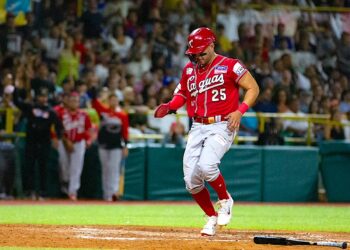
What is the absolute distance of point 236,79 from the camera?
34.4 ft

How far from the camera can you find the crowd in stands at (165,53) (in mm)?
19345

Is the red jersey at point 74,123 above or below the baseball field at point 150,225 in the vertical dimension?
above

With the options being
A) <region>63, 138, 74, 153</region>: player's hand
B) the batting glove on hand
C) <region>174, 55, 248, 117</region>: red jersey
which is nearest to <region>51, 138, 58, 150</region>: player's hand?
<region>63, 138, 74, 153</region>: player's hand

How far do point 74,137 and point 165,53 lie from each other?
13.8ft

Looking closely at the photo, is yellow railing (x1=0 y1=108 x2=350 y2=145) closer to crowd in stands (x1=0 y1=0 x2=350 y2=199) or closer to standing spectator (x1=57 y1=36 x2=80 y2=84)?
crowd in stands (x1=0 y1=0 x2=350 y2=199)

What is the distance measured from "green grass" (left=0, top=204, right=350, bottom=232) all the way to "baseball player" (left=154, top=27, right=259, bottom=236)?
1768mm

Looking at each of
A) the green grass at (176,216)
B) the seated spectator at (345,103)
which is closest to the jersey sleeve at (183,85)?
the green grass at (176,216)

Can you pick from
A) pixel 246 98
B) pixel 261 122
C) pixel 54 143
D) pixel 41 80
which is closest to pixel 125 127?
pixel 54 143

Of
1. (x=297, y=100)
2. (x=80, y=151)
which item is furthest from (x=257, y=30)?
(x=80, y=151)

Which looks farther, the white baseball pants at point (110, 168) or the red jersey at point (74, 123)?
the white baseball pants at point (110, 168)

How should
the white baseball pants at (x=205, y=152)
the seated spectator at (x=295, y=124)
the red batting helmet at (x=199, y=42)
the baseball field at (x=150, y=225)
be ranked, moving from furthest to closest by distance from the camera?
the seated spectator at (x=295, y=124) < the red batting helmet at (x=199, y=42) < the white baseball pants at (x=205, y=152) < the baseball field at (x=150, y=225)

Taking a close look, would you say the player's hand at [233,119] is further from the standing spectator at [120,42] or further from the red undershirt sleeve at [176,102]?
the standing spectator at [120,42]

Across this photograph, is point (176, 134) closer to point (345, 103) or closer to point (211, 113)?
point (345, 103)

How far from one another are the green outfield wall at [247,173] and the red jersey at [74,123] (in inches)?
38.1
